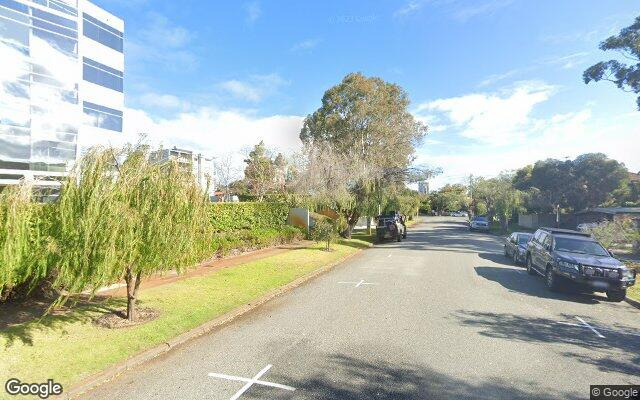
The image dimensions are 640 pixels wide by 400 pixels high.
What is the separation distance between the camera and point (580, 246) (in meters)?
11.8

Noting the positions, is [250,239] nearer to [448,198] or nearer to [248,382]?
[248,382]

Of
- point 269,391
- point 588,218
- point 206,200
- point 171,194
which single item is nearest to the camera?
point 269,391

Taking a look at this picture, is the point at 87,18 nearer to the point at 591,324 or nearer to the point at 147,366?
the point at 147,366

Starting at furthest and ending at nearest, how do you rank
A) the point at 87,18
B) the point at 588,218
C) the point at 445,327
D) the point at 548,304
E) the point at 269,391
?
the point at 588,218
the point at 87,18
the point at 548,304
the point at 445,327
the point at 269,391

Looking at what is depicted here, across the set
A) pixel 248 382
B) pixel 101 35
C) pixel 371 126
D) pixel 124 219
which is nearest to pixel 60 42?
pixel 101 35

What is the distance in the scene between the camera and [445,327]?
24.3 ft

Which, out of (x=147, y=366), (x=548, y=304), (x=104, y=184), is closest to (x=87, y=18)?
(x=104, y=184)

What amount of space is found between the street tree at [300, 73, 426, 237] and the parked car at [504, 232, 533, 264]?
11160 millimetres

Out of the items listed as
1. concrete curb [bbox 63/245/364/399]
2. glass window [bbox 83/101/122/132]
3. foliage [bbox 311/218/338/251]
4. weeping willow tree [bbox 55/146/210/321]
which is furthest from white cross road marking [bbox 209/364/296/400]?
glass window [bbox 83/101/122/132]

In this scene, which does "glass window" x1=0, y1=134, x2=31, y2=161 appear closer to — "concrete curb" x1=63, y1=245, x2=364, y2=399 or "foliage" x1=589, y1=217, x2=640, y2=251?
"concrete curb" x1=63, y1=245, x2=364, y2=399

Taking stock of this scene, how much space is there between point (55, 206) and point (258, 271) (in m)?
7.42

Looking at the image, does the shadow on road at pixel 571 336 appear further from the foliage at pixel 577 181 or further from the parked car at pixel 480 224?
the foliage at pixel 577 181

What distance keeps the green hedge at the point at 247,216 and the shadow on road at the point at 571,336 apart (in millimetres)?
12624

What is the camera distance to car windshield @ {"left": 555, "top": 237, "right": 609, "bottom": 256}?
1148 centimetres
